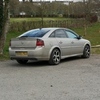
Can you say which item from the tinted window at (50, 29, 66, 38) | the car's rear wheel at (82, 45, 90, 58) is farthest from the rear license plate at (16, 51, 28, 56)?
the car's rear wheel at (82, 45, 90, 58)

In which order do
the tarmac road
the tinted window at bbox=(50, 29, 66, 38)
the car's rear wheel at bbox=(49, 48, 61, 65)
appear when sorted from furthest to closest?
the tinted window at bbox=(50, 29, 66, 38) < the car's rear wheel at bbox=(49, 48, 61, 65) < the tarmac road

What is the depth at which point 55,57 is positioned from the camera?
37.4 feet

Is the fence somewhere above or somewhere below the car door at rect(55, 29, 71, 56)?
below

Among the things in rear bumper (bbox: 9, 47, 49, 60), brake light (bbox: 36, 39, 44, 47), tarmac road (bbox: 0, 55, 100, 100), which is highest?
brake light (bbox: 36, 39, 44, 47)

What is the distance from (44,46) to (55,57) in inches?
30.5

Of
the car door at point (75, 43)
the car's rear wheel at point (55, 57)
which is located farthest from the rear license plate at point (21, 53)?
the car door at point (75, 43)

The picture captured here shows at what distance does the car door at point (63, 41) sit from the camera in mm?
11820

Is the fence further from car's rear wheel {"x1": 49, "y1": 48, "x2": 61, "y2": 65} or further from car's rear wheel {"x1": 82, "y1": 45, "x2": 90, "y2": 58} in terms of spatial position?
car's rear wheel {"x1": 49, "y1": 48, "x2": 61, "y2": 65}

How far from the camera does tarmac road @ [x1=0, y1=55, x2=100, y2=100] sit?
260 inches

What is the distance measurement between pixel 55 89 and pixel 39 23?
26085 millimetres

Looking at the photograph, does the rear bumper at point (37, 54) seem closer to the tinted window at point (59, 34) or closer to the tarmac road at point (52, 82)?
the tarmac road at point (52, 82)

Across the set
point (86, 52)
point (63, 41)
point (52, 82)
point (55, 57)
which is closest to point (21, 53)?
point (55, 57)

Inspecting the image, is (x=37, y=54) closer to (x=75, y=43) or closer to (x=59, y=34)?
(x=59, y=34)

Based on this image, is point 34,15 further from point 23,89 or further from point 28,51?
point 23,89
